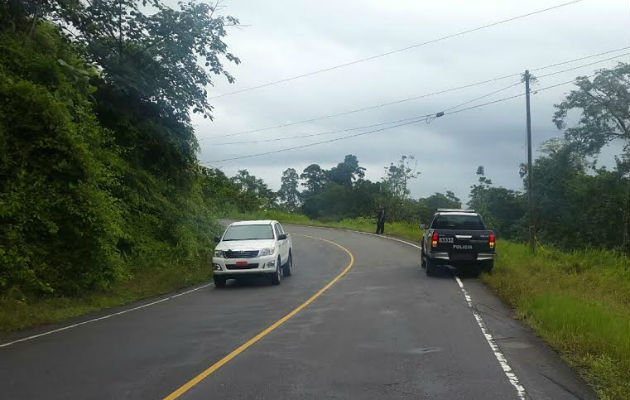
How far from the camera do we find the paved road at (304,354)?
6.61m

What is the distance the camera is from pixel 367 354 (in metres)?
8.30

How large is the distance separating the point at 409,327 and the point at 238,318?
3.30m

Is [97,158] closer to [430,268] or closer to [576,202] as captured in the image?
[430,268]

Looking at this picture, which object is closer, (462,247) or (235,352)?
(235,352)

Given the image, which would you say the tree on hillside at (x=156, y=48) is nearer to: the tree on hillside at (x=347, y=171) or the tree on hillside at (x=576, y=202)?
the tree on hillside at (x=576, y=202)

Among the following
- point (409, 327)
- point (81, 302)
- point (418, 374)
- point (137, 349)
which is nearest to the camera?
point (418, 374)

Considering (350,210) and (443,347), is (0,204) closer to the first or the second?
(443,347)

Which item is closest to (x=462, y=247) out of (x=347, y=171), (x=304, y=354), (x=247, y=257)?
(x=247, y=257)

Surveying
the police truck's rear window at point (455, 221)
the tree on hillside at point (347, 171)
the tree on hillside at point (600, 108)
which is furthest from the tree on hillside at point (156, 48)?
the tree on hillside at point (347, 171)

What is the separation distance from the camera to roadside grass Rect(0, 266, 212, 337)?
11.7 meters

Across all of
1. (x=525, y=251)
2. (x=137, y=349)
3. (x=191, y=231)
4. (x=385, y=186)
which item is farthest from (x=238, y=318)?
(x=385, y=186)

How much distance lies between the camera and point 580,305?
37.2ft

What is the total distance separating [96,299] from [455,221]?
1132 cm

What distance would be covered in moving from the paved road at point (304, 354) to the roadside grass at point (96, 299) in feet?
2.50
